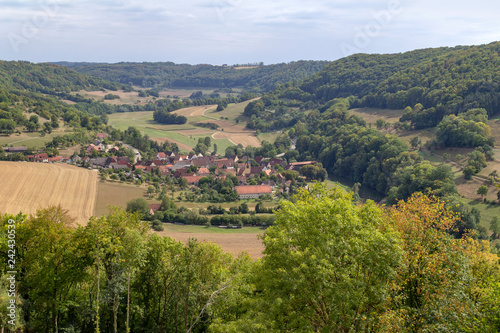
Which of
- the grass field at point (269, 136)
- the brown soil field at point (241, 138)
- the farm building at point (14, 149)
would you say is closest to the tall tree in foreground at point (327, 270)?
the farm building at point (14, 149)

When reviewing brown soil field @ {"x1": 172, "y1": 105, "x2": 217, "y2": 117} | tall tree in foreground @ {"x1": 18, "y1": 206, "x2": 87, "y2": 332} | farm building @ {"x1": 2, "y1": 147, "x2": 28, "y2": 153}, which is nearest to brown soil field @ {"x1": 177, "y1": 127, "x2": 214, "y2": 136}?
brown soil field @ {"x1": 172, "y1": 105, "x2": 217, "y2": 117}

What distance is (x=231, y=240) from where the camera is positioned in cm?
4800

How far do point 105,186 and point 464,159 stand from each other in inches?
2556

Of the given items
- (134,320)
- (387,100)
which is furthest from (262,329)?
(387,100)

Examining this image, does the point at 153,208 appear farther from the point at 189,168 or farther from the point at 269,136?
the point at 269,136

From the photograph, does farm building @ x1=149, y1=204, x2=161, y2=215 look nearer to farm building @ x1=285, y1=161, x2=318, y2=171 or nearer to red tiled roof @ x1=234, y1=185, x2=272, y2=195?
red tiled roof @ x1=234, y1=185, x2=272, y2=195

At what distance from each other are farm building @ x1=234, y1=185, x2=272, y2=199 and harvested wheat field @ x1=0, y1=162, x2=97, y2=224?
80.9ft

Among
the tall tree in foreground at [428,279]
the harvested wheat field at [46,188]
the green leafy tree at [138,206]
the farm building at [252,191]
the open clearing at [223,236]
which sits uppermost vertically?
the tall tree in foreground at [428,279]

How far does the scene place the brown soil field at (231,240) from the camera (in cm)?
4506

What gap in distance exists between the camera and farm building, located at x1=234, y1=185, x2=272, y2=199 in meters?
68.1

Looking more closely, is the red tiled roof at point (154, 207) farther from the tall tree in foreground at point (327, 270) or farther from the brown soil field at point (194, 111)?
the brown soil field at point (194, 111)

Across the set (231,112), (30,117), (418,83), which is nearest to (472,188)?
(418,83)

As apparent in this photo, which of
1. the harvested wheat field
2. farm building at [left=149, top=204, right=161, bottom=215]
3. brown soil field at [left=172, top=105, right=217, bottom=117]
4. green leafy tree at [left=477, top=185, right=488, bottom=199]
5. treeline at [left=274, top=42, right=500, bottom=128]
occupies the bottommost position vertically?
farm building at [left=149, top=204, right=161, bottom=215]

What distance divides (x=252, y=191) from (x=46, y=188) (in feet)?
111
